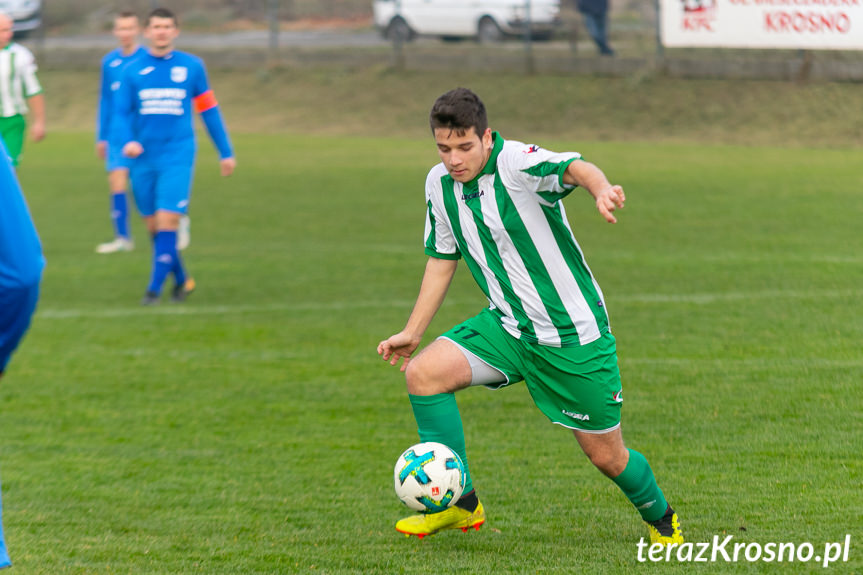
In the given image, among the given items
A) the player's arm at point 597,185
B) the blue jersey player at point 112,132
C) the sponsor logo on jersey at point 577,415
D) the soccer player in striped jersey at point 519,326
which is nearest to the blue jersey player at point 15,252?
the player's arm at point 597,185

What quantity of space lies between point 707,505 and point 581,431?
816 millimetres

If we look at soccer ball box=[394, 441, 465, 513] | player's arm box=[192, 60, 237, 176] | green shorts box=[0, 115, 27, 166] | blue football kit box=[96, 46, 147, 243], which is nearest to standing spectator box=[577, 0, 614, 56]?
blue football kit box=[96, 46, 147, 243]

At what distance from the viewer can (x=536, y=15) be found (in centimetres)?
2497

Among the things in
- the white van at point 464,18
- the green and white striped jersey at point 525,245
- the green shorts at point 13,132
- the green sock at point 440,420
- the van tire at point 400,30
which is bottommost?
the van tire at point 400,30

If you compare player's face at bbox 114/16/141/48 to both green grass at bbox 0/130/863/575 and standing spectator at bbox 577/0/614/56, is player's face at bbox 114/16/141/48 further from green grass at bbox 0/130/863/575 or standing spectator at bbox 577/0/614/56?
standing spectator at bbox 577/0/614/56

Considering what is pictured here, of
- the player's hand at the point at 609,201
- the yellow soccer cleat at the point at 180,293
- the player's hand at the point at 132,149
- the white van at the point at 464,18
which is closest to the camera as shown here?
the player's hand at the point at 609,201

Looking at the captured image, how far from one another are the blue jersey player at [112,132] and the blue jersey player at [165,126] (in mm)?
1483

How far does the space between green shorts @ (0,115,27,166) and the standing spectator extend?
14887mm

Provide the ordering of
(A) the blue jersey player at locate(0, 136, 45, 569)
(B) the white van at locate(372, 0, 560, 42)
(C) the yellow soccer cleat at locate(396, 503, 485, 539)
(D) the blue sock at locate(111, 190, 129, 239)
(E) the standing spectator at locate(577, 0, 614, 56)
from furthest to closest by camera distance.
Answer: (B) the white van at locate(372, 0, 560, 42) < (E) the standing spectator at locate(577, 0, 614, 56) < (D) the blue sock at locate(111, 190, 129, 239) < (C) the yellow soccer cleat at locate(396, 503, 485, 539) < (A) the blue jersey player at locate(0, 136, 45, 569)

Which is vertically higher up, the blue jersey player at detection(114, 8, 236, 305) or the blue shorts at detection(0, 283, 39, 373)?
the blue shorts at detection(0, 283, 39, 373)

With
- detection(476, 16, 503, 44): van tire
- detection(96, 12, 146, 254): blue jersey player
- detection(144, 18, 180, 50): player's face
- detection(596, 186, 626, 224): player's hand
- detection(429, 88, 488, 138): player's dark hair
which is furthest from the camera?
detection(476, 16, 503, 44): van tire

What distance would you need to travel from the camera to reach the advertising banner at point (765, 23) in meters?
20.0

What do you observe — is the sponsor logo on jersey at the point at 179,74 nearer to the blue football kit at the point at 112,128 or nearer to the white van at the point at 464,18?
the blue football kit at the point at 112,128

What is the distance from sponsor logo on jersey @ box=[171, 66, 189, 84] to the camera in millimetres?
9617
